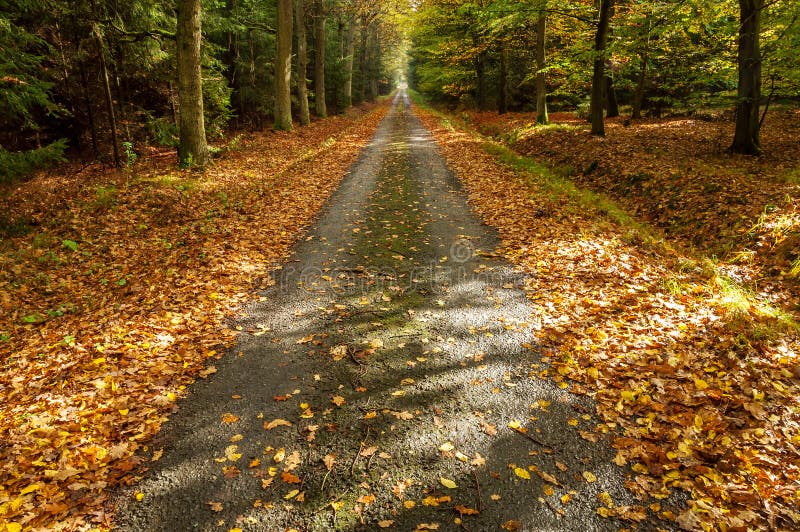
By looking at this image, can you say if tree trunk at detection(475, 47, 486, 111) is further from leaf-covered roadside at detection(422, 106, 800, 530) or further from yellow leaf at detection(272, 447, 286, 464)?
yellow leaf at detection(272, 447, 286, 464)

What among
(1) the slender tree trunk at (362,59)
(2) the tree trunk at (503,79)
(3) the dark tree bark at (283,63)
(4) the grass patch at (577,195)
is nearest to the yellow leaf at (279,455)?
(4) the grass patch at (577,195)

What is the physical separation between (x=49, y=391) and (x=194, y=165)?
31.6 ft

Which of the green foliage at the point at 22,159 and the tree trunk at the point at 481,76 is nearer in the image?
the green foliage at the point at 22,159

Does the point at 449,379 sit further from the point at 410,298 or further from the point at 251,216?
the point at 251,216

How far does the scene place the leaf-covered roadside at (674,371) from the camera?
3225mm

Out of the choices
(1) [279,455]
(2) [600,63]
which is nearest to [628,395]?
(1) [279,455]

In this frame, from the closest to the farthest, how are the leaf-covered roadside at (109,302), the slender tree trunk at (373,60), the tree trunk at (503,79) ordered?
the leaf-covered roadside at (109,302) < the tree trunk at (503,79) < the slender tree trunk at (373,60)

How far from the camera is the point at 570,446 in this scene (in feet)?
11.9

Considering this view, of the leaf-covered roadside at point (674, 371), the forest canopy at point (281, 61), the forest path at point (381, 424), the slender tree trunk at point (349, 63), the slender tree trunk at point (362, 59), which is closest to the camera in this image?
the forest path at point (381, 424)

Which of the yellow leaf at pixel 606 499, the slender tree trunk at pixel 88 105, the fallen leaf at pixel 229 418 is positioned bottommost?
the yellow leaf at pixel 606 499

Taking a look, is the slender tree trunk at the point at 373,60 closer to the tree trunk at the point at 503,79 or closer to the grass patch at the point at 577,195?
Result: the tree trunk at the point at 503,79

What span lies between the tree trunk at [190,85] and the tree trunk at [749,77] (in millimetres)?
14302

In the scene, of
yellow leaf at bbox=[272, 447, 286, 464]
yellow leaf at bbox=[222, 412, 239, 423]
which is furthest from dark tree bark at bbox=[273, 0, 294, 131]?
yellow leaf at bbox=[272, 447, 286, 464]

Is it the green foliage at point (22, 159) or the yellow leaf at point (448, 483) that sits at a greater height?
the green foliage at point (22, 159)
